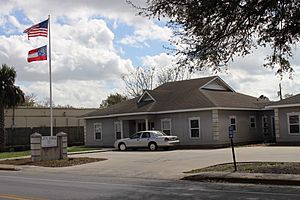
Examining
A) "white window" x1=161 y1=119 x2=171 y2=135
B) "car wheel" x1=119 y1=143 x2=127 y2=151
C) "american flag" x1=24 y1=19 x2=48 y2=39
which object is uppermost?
"american flag" x1=24 y1=19 x2=48 y2=39

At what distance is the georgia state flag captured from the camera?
29.2m

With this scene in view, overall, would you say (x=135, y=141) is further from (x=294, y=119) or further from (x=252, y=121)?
(x=294, y=119)

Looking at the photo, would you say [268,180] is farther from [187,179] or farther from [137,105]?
[137,105]

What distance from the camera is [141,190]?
46.5 ft

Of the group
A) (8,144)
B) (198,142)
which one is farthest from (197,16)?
(8,144)

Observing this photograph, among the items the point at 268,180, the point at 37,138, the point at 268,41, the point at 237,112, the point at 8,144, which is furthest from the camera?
the point at 8,144

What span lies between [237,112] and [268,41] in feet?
70.7

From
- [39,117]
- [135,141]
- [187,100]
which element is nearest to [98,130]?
[135,141]

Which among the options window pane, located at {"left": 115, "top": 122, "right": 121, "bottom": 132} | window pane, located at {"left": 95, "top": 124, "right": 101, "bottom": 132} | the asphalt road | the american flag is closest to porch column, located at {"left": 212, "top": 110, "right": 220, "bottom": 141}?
window pane, located at {"left": 115, "top": 122, "right": 121, "bottom": 132}

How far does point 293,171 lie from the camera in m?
17.0

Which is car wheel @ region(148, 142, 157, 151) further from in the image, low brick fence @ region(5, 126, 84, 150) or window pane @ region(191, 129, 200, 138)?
low brick fence @ region(5, 126, 84, 150)

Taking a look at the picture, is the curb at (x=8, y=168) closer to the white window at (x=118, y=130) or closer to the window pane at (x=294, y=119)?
the white window at (x=118, y=130)

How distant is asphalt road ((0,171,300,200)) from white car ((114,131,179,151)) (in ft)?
54.3

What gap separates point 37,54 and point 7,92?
1306 centimetres
